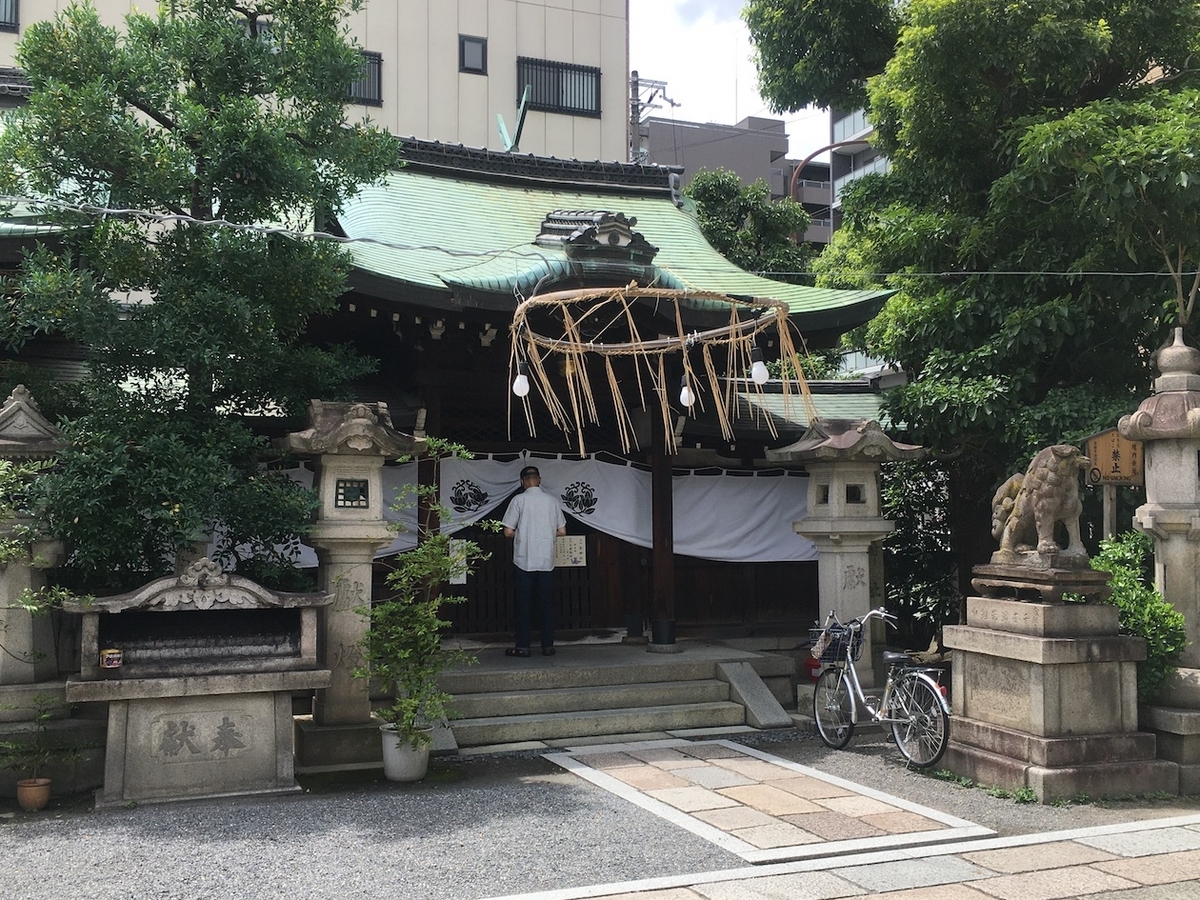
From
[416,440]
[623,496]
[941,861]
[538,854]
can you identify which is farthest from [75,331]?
[941,861]

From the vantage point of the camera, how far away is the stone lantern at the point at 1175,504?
8.53 metres

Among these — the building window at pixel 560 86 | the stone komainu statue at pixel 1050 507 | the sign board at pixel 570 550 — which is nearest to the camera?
the stone komainu statue at pixel 1050 507

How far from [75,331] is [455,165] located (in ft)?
27.5

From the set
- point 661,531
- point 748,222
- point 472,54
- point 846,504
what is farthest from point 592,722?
point 472,54

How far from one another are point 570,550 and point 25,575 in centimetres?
610

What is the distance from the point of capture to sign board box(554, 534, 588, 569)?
12562mm

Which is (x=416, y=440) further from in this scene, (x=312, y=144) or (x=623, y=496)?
(x=623, y=496)

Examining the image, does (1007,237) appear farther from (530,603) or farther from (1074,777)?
(530,603)

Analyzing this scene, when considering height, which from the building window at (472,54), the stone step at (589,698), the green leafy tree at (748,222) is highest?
the building window at (472,54)

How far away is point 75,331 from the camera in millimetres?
8453

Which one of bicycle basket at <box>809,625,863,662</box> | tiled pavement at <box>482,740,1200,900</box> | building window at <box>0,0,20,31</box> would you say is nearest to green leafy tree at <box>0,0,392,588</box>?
tiled pavement at <box>482,740,1200,900</box>

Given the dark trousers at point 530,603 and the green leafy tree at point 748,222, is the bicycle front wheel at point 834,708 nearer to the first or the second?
the dark trousers at point 530,603

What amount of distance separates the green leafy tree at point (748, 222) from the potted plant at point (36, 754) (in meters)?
16.6

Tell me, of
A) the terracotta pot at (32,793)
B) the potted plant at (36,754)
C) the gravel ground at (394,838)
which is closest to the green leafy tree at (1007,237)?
the gravel ground at (394,838)
